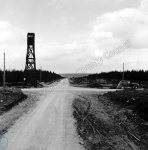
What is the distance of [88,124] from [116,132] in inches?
77.3

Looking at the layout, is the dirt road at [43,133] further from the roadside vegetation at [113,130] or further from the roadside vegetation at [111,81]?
the roadside vegetation at [111,81]

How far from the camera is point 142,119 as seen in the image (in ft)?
46.1

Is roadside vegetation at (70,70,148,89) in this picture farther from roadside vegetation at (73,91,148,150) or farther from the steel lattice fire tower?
roadside vegetation at (73,91,148,150)

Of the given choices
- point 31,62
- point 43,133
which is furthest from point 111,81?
point 43,133

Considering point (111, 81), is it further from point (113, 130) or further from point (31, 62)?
point (113, 130)

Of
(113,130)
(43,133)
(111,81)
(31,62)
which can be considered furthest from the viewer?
(111,81)

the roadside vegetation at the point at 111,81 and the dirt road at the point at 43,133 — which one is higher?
the roadside vegetation at the point at 111,81

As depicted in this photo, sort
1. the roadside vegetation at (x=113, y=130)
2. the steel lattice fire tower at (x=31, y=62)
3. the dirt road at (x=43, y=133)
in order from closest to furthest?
→ 1. the dirt road at (x=43, y=133)
2. the roadside vegetation at (x=113, y=130)
3. the steel lattice fire tower at (x=31, y=62)

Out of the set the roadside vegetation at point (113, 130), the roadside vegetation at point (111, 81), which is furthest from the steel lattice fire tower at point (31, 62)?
the roadside vegetation at point (113, 130)

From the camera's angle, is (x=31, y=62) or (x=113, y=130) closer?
(x=113, y=130)

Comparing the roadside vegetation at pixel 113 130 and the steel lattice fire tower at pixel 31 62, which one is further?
the steel lattice fire tower at pixel 31 62

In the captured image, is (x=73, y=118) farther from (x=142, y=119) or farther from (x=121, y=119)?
(x=142, y=119)

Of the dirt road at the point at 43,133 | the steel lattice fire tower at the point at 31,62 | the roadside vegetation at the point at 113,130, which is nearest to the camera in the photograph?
the dirt road at the point at 43,133

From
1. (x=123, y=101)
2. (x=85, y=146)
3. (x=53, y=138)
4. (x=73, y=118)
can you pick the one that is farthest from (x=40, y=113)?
(x=123, y=101)
